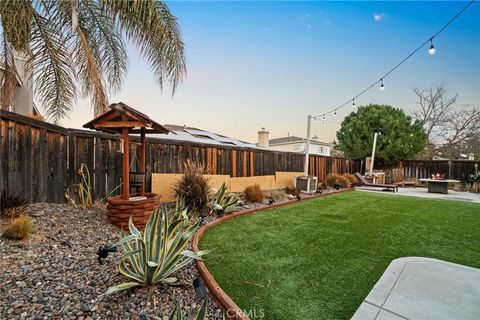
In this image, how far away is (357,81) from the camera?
993 centimetres

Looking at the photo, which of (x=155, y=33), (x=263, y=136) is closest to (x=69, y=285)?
(x=155, y=33)

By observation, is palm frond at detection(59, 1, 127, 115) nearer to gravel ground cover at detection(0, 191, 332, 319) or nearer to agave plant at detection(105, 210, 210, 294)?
gravel ground cover at detection(0, 191, 332, 319)

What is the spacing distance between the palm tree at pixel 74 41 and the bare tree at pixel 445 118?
2323 cm

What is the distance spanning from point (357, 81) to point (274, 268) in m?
9.98

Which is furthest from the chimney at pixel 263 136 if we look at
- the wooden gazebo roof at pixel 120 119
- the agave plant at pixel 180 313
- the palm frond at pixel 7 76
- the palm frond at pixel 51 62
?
the agave plant at pixel 180 313

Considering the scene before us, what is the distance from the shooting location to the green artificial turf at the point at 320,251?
197 cm

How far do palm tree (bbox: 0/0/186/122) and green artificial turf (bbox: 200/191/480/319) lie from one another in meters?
3.41

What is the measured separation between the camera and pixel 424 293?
2074 mm

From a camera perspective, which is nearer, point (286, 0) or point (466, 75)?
point (286, 0)

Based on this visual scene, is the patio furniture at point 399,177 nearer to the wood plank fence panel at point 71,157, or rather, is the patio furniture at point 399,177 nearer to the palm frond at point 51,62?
the wood plank fence panel at point 71,157

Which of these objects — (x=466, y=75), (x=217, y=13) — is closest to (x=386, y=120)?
(x=466, y=75)

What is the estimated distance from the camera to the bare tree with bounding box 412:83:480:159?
736 inches

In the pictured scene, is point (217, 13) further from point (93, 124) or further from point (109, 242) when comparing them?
point (109, 242)

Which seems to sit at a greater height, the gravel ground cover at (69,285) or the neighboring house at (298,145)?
the neighboring house at (298,145)
